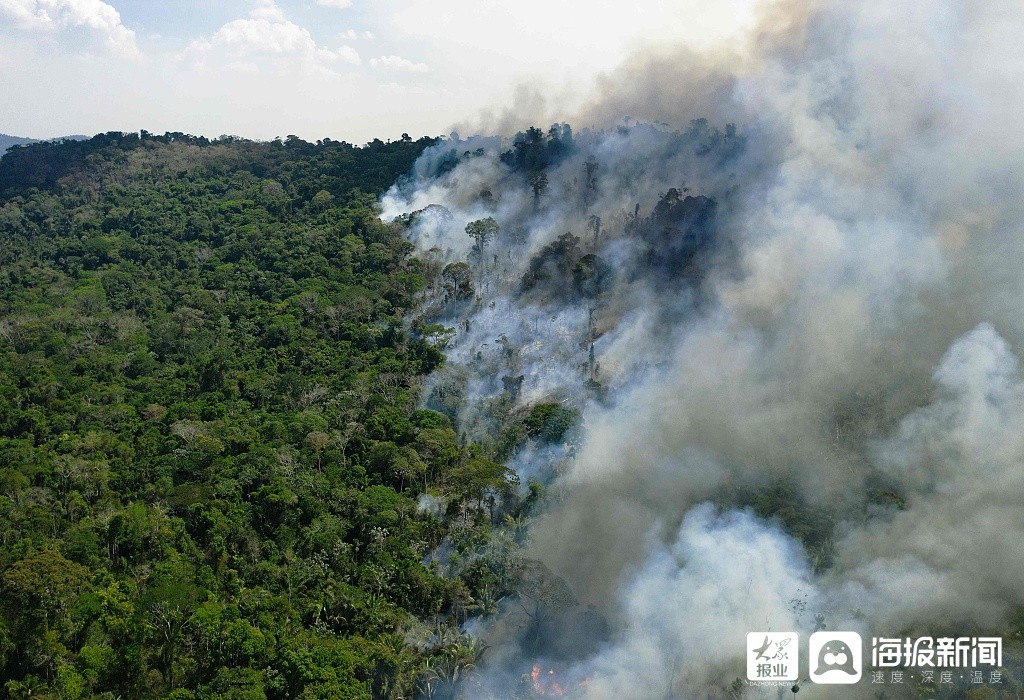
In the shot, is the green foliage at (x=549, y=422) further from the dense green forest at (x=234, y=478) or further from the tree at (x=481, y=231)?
the tree at (x=481, y=231)

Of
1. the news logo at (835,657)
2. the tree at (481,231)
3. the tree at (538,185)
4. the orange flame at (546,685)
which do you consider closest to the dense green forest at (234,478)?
the orange flame at (546,685)

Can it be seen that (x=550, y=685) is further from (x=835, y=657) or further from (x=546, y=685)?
(x=835, y=657)

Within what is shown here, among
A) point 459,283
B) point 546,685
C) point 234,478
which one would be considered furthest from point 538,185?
point 546,685

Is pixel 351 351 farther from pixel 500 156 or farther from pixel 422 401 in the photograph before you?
pixel 500 156

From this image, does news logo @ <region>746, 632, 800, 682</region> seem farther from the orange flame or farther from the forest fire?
the orange flame

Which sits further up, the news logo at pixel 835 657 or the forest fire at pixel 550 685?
the news logo at pixel 835 657

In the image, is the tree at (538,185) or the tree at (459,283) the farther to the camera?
the tree at (538,185)

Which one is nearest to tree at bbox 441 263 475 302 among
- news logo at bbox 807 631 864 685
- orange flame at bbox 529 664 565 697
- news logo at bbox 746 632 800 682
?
orange flame at bbox 529 664 565 697

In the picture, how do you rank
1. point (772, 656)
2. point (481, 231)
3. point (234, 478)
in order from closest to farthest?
point (772, 656), point (234, 478), point (481, 231)
